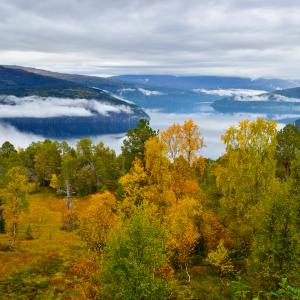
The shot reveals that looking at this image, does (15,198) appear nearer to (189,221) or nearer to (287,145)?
(189,221)

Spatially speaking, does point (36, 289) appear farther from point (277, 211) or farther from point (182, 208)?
point (277, 211)

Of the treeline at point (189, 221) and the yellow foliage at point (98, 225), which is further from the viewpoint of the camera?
the yellow foliage at point (98, 225)

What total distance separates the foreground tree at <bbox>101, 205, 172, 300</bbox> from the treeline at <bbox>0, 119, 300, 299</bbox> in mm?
76

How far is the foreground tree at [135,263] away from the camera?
1183 inches

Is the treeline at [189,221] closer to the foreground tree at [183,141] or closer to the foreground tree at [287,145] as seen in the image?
the foreground tree at [183,141]

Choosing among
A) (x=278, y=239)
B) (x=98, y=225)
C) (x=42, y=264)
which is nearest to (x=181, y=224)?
(x=98, y=225)

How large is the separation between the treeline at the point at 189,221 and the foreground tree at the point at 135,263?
3.0 inches

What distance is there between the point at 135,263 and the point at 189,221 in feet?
49.4

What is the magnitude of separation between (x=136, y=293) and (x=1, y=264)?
122 feet

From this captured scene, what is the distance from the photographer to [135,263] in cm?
2991

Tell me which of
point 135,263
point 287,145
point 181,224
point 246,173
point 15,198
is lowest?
point 15,198

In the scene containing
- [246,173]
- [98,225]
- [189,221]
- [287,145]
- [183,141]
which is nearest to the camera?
[98,225]

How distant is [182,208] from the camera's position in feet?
141

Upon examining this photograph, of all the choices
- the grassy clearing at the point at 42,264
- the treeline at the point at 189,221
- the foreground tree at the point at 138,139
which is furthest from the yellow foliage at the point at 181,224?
the grassy clearing at the point at 42,264
